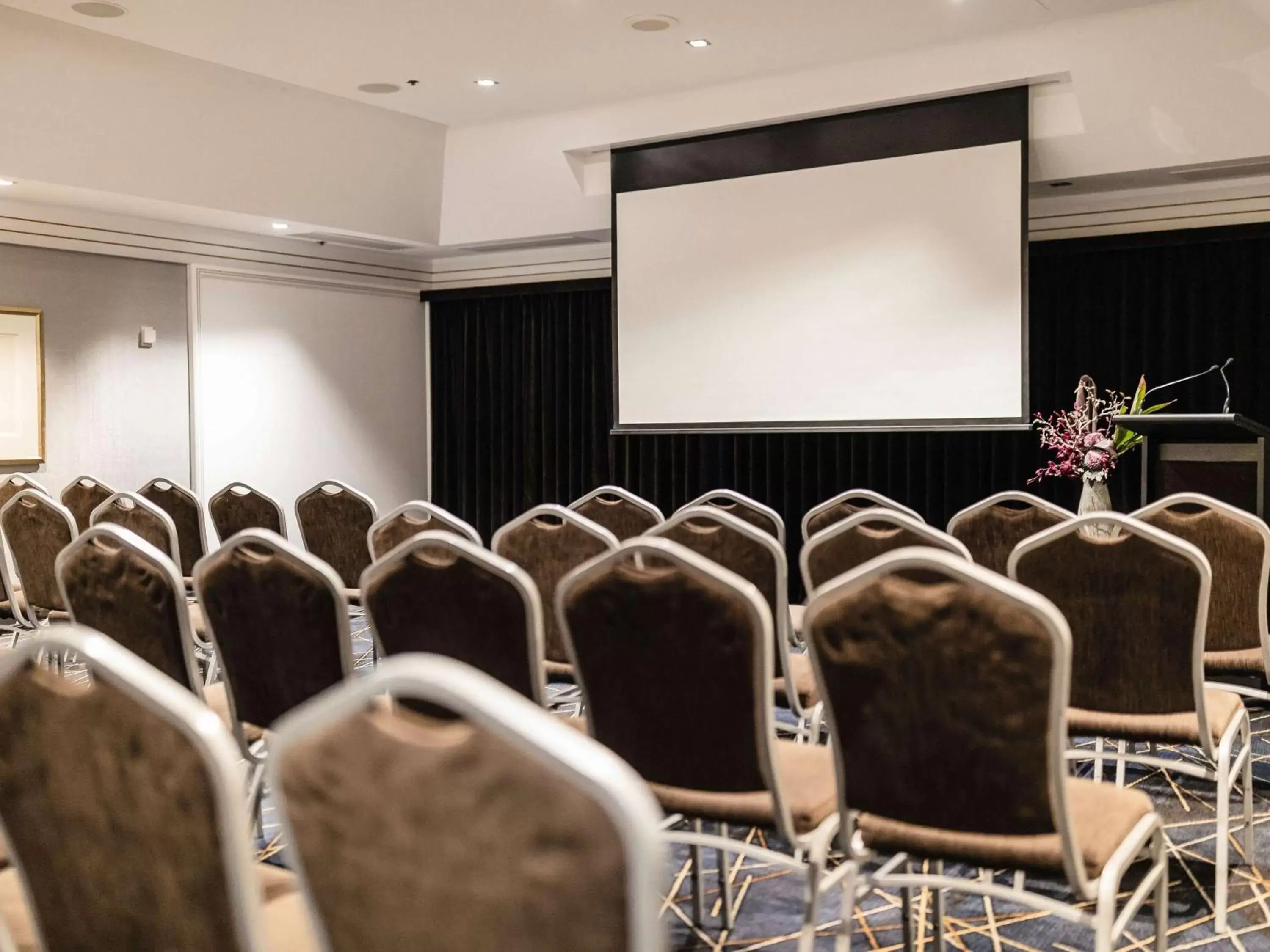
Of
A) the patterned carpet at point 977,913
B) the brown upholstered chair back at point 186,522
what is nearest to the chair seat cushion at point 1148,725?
the patterned carpet at point 977,913

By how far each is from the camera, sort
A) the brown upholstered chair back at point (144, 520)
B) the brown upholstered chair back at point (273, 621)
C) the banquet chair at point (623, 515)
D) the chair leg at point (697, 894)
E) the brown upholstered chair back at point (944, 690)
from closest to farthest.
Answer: the brown upholstered chair back at point (944, 690) → the brown upholstered chair back at point (273, 621) → the chair leg at point (697, 894) → the brown upholstered chair back at point (144, 520) → the banquet chair at point (623, 515)

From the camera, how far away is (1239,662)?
362 cm

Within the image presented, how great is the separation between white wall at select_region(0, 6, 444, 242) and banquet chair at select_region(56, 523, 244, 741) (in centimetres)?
465

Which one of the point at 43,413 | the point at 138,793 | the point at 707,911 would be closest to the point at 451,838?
the point at 138,793

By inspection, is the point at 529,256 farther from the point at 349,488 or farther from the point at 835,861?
the point at 835,861

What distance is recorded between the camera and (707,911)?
3053 mm

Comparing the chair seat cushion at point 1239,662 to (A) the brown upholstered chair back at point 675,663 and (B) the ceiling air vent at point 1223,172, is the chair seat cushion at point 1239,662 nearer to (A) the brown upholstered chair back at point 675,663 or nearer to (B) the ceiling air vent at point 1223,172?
(A) the brown upholstered chair back at point 675,663

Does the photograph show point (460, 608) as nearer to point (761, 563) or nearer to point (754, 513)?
point (761, 563)

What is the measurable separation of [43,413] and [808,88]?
17.5 ft

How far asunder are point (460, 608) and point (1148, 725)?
1650 millimetres

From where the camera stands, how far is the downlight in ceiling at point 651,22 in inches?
257

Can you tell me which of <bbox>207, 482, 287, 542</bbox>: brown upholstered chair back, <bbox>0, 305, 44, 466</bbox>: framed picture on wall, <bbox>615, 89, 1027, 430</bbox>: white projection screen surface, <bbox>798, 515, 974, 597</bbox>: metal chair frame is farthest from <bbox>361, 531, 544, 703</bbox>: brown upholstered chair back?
<bbox>0, 305, 44, 466</bbox>: framed picture on wall

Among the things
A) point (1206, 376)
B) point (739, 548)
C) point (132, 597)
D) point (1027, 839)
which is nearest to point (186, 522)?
point (132, 597)

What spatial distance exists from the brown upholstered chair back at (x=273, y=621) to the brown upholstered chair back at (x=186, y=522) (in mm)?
2900
